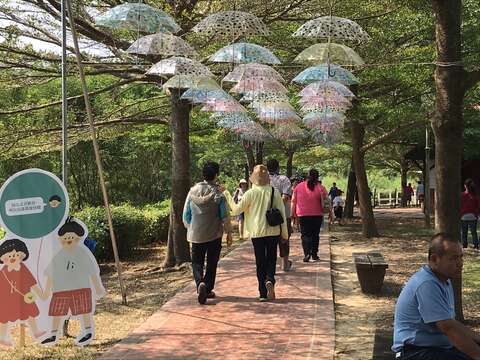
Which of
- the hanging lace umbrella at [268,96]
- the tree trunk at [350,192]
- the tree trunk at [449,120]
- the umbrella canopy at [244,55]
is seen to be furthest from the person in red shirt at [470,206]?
the tree trunk at [350,192]

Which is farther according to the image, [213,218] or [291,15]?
[291,15]

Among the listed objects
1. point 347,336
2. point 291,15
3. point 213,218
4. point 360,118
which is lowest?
point 347,336

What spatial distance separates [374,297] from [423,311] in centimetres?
494

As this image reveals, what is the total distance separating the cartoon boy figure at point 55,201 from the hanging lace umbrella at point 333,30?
13.4 feet

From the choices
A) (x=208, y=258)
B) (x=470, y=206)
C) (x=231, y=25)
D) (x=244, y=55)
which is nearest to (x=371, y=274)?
(x=208, y=258)

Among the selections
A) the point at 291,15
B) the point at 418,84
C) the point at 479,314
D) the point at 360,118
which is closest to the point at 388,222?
the point at 360,118

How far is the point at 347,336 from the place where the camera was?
6.21 meters

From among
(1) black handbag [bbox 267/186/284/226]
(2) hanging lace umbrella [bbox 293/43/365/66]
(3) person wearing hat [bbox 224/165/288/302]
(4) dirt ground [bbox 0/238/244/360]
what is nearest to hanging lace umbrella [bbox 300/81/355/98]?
(2) hanging lace umbrella [bbox 293/43/365/66]

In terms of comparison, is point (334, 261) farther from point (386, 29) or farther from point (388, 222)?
point (388, 222)

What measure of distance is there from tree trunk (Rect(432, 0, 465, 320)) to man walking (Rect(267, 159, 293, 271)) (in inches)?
135

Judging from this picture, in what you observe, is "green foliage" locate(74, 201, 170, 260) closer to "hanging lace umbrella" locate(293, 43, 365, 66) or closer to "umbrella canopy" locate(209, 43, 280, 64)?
"umbrella canopy" locate(209, 43, 280, 64)

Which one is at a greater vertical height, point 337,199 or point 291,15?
point 291,15

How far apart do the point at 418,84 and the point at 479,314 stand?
20.4ft

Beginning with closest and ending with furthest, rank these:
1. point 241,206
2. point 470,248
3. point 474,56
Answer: point 241,206 < point 474,56 < point 470,248
